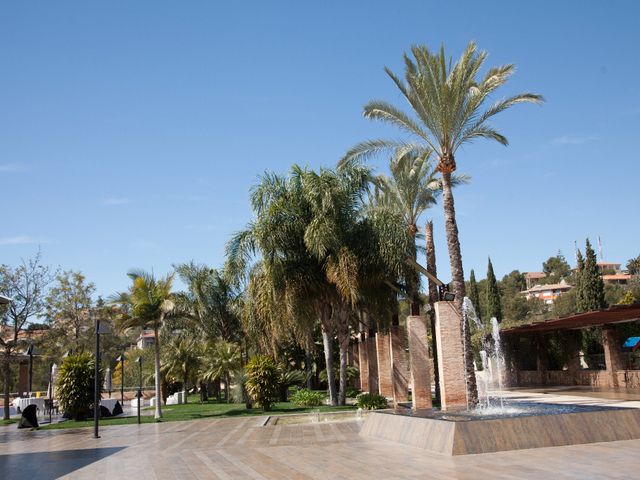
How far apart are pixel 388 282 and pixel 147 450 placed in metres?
11.3

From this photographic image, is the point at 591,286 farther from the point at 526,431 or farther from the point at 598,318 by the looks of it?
the point at 526,431

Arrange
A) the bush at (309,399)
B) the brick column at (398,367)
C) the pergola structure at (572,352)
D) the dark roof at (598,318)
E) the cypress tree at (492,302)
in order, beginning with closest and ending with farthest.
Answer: the dark roof at (598,318)
the brick column at (398,367)
the pergola structure at (572,352)
the bush at (309,399)
the cypress tree at (492,302)

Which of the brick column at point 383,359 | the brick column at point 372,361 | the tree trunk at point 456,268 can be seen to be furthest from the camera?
the brick column at point 372,361

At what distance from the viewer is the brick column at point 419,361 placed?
20166 mm

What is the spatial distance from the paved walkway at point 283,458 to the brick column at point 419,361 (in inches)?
142

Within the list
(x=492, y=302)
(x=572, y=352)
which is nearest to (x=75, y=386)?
(x=572, y=352)

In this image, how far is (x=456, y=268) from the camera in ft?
59.3

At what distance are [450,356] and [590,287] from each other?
32.4 m

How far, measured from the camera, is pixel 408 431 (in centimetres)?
1212

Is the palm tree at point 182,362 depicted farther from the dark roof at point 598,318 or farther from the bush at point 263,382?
the dark roof at point 598,318

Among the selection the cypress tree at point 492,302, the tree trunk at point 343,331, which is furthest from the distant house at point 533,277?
the tree trunk at point 343,331

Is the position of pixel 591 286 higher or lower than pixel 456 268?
higher

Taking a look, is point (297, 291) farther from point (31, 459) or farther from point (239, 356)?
point (31, 459)

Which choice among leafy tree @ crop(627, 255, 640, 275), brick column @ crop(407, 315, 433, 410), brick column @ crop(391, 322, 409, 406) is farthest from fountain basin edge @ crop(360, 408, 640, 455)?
leafy tree @ crop(627, 255, 640, 275)
